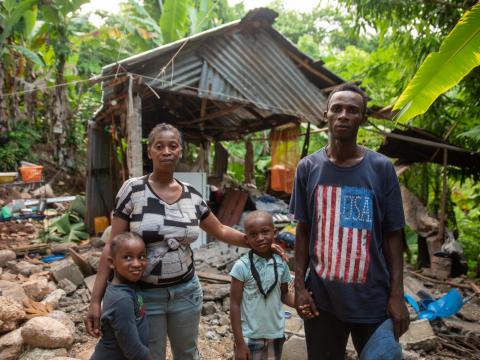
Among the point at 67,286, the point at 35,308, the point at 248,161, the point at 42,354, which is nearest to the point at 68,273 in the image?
the point at 67,286

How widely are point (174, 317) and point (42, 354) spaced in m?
1.99

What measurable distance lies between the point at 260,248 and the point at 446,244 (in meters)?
4.99

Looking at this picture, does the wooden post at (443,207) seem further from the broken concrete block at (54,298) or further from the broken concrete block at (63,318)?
the broken concrete block at (54,298)

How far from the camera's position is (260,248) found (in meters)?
2.10

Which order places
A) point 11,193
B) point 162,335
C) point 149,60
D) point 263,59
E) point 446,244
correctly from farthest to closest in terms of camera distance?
1. point 11,193
2. point 263,59
3. point 446,244
4. point 149,60
5. point 162,335

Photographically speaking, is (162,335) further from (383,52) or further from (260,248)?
(383,52)

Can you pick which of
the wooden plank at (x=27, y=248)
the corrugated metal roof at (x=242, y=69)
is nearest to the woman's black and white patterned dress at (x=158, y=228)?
the corrugated metal roof at (x=242, y=69)

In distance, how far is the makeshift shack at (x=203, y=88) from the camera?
16.8 feet

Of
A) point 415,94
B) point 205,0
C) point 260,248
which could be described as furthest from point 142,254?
point 205,0

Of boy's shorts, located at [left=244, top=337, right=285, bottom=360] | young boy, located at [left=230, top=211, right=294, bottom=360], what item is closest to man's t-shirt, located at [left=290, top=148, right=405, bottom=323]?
young boy, located at [left=230, top=211, right=294, bottom=360]

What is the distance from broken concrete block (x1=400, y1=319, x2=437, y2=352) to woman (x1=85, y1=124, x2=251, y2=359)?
2.62 metres

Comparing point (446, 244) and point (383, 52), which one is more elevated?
point (383, 52)

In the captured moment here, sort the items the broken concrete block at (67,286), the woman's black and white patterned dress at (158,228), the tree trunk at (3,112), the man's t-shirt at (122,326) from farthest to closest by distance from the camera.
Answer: the tree trunk at (3,112), the broken concrete block at (67,286), the woman's black and white patterned dress at (158,228), the man's t-shirt at (122,326)

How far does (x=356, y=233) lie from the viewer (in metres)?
1.61
